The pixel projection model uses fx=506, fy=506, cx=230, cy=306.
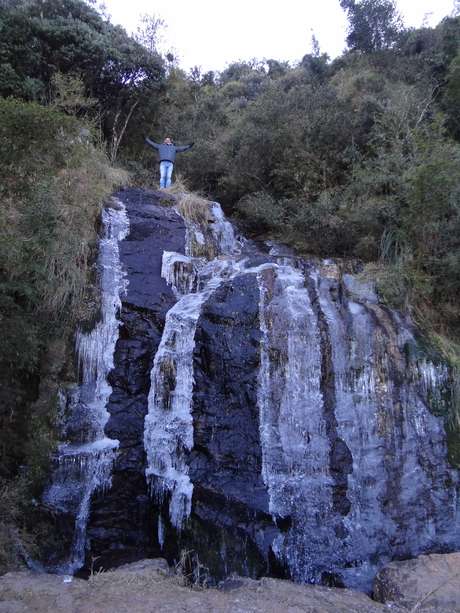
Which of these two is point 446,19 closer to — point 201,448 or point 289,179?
point 289,179

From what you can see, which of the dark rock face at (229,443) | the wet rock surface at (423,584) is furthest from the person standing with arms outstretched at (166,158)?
the wet rock surface at (423,584)

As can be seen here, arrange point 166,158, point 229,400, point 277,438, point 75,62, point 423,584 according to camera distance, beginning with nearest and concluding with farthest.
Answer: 1. point 423,584
2. point 277,438
3. point 229,400
4. point 166,158
5. point 75,62

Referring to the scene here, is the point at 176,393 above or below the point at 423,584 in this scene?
above

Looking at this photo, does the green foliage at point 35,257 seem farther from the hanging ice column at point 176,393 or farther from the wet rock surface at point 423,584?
the wet rock surface at point 423,584

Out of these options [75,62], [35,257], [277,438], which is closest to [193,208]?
[35,257]

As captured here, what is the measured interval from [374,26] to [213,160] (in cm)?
924

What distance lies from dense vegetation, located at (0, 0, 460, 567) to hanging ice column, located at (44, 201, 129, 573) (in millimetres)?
244

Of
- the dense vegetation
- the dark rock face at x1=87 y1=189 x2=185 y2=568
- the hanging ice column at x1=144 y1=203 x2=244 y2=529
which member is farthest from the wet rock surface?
the dense vegetation

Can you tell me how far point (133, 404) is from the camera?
6570mm

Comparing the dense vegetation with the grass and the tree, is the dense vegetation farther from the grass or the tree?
the grass

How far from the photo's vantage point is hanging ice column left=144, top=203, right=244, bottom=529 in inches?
237

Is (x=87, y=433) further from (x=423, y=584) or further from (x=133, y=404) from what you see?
(x=423, y=584)

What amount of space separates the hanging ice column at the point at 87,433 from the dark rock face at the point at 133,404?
0.10 metres

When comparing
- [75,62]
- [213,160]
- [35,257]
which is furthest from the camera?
[213,160]
